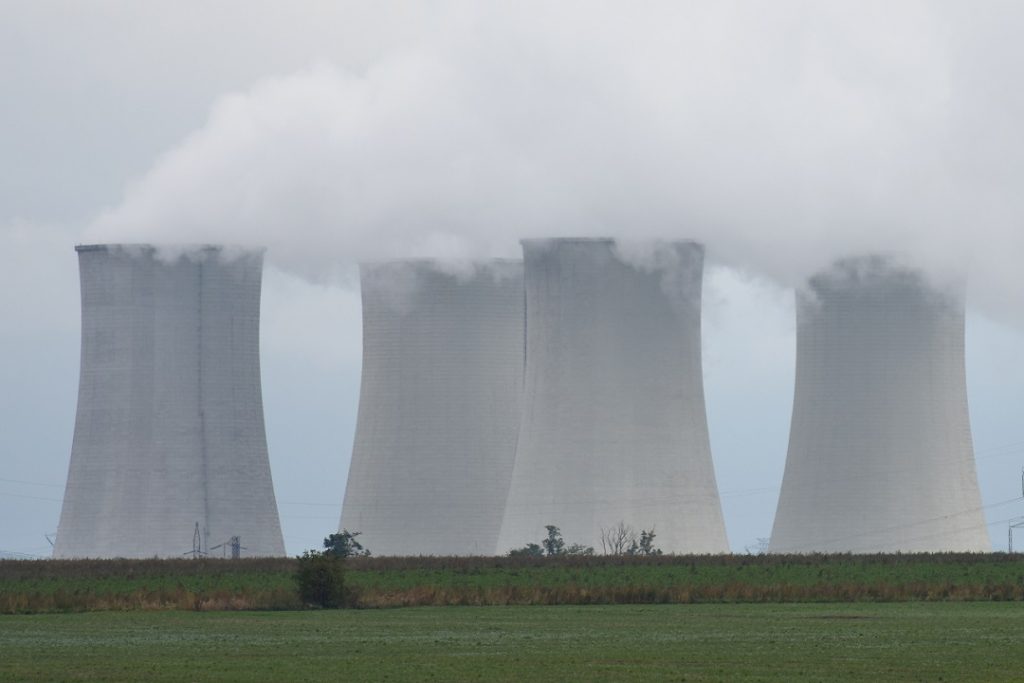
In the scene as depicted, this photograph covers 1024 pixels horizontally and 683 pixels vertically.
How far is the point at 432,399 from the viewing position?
113ft

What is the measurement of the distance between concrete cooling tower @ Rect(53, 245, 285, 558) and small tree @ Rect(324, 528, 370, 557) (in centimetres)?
156

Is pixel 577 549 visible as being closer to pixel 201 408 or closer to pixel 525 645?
pixel 201 408

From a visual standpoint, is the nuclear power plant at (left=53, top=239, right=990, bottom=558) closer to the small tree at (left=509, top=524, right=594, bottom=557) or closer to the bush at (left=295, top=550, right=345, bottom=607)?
the small tree at (left=509, top=524, right=594, bottom=557)

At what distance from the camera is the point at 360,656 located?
14977 millimetres

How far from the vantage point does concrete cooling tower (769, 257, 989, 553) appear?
31.1 m

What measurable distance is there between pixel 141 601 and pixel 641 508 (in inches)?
442

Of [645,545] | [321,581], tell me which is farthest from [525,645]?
[645,545]

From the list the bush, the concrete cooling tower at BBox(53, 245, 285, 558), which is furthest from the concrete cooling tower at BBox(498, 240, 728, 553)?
the bush

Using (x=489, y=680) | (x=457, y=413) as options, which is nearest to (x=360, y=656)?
(x=489, y=680)

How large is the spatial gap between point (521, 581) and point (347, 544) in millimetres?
8236

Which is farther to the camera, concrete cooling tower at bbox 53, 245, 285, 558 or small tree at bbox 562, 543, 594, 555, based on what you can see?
concrete cooling tower at bbox 53, 245, 285, 558

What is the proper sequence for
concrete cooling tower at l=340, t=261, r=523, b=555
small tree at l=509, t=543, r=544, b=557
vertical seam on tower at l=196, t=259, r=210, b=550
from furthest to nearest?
vertical seam on tower at l=196, t=259, r=210, b=550
concrete cooling tower at l=340, t=261, r=523, b=555
small tree at l=509, t=543, r=544, b=557

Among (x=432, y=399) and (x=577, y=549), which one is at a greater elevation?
(x=432, y=399)

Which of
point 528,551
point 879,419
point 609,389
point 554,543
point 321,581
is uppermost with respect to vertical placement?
point 609,389
